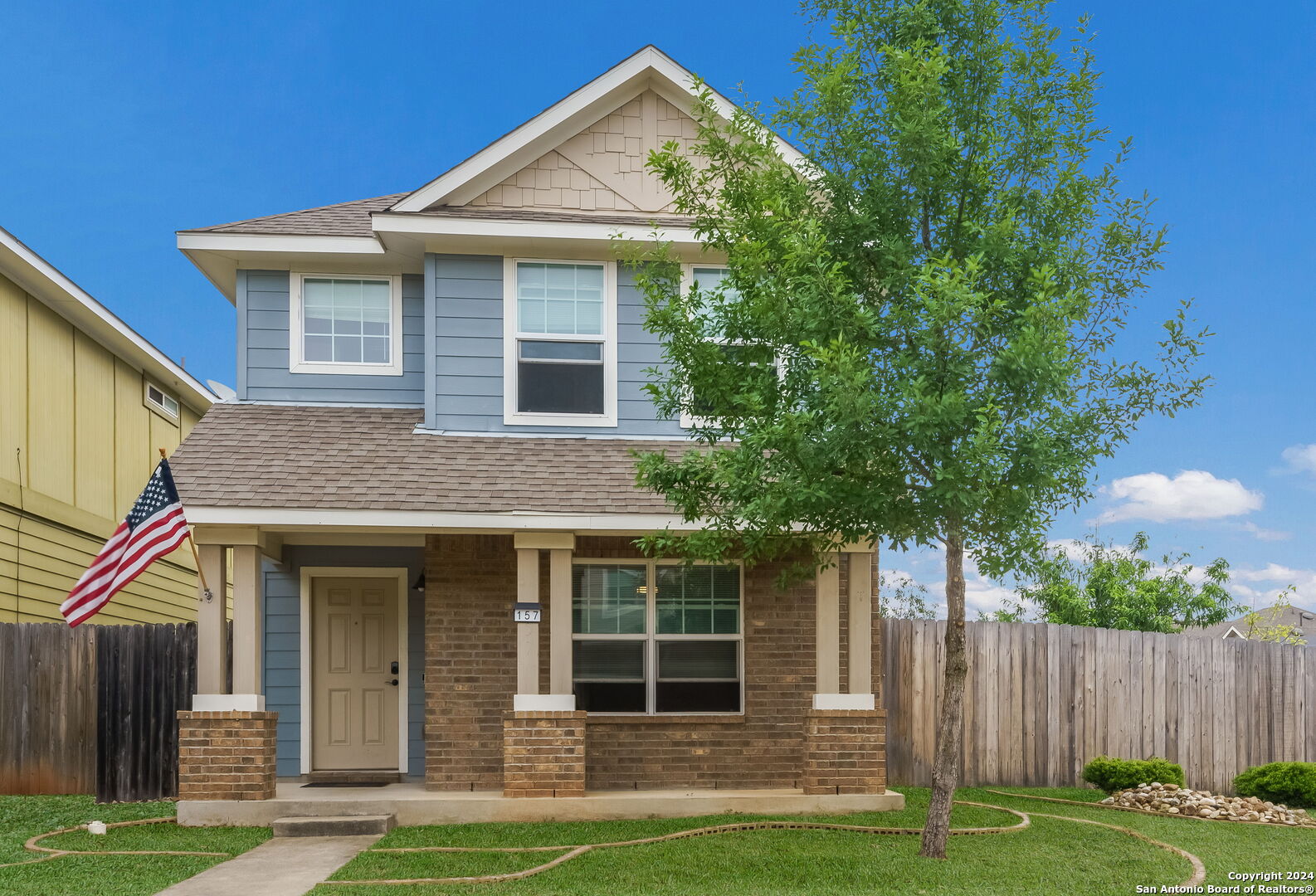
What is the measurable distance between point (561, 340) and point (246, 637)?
411 cm

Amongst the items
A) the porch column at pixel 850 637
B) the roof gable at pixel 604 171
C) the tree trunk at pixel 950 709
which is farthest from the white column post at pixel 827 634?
the roof gable at pixel 604 171

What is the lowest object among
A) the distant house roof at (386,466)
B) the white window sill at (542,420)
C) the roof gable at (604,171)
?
the distant house roof at (386,466)

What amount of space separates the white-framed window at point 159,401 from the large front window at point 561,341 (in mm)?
10447

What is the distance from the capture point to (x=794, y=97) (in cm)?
834

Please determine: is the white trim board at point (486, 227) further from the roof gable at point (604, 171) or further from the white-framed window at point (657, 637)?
the white-framed window at point (657, 637)

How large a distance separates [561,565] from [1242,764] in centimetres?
865

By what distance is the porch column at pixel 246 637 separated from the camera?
9.91 meters

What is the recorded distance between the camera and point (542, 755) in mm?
10023

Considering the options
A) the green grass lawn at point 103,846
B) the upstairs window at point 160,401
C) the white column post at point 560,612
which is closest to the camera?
Answer: the green grass lawn at point 103,846

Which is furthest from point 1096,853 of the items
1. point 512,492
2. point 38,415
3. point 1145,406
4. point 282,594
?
point 38,415

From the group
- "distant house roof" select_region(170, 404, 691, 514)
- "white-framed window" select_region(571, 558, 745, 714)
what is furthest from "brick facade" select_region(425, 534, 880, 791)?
"distant house roof" select_region(170, 404, 691, 514)

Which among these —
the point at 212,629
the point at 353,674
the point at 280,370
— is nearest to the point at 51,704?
the point at 353,674

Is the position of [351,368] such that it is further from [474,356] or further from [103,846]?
[103,846]

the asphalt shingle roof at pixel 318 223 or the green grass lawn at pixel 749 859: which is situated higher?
the asphalt shingle roof at pixel 318 223
